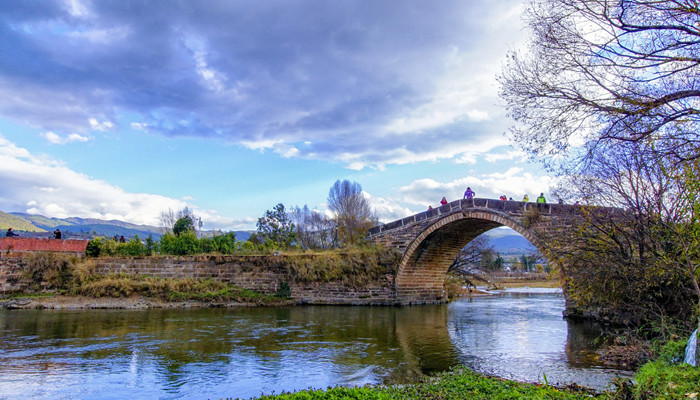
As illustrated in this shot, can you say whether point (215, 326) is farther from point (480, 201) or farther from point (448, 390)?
point (480, 201)

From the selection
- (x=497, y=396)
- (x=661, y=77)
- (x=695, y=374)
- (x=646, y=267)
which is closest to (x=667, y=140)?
(x=661, y=77)

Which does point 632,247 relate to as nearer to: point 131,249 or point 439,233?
point 439,233

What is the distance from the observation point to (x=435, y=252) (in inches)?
959

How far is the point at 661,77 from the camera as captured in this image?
23.0 ft

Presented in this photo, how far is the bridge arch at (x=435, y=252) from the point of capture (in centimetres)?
2119

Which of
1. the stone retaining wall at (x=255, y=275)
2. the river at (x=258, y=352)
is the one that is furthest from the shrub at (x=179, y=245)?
the river at (x=258, y=352)

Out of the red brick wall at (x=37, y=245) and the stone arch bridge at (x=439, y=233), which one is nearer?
the stone arch bridge at (x=439, y=233)

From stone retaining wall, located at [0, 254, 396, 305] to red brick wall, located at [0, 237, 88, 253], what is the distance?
2275 mm

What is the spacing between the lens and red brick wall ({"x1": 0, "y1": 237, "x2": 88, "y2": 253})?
75.5 feet

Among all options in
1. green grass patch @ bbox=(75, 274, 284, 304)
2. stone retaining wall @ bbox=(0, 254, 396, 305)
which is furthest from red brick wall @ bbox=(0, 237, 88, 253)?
green grass patch @ bbox=(75, 274, 284, 304)

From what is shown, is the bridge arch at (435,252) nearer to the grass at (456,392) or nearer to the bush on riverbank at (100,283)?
the bush on riverbank at (100,283)

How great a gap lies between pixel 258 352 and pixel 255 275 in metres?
13.8

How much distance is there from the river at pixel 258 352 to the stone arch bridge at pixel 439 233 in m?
3.86

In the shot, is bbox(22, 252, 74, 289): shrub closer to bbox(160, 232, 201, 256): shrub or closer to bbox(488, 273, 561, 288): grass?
bbox(160, 232, 201, 256): shrub
